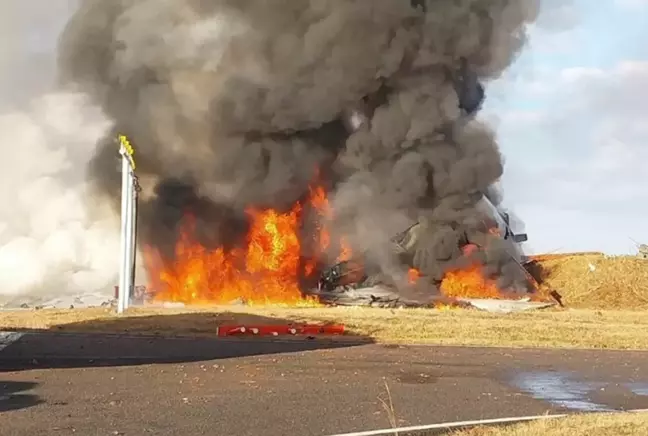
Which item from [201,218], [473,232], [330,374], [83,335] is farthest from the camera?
[201,218]

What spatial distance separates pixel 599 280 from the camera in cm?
3456

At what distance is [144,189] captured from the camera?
37.8 m

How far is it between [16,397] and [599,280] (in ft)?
94.2

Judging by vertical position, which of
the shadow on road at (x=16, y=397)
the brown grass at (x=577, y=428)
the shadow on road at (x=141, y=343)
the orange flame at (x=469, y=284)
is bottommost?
the brown grass at (x=577, y=428)

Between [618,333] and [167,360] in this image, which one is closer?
[167,360]

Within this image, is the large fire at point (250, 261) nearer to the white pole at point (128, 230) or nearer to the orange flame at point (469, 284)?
the orange flame at point (469, 284)

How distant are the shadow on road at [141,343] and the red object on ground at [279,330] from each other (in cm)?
48

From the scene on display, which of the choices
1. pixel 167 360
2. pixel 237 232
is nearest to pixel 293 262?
pixel 237 232

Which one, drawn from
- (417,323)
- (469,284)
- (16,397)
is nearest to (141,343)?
(16,397)

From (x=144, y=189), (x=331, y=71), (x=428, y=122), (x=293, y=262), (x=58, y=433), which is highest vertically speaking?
(x=331, y=71)

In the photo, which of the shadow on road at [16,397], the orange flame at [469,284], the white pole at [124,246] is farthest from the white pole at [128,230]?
the shadow on road at [16,397]

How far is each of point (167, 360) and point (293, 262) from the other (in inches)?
807

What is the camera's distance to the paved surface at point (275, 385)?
31.5 ft

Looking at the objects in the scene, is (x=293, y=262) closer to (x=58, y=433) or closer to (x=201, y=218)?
(x=201, y=218)
